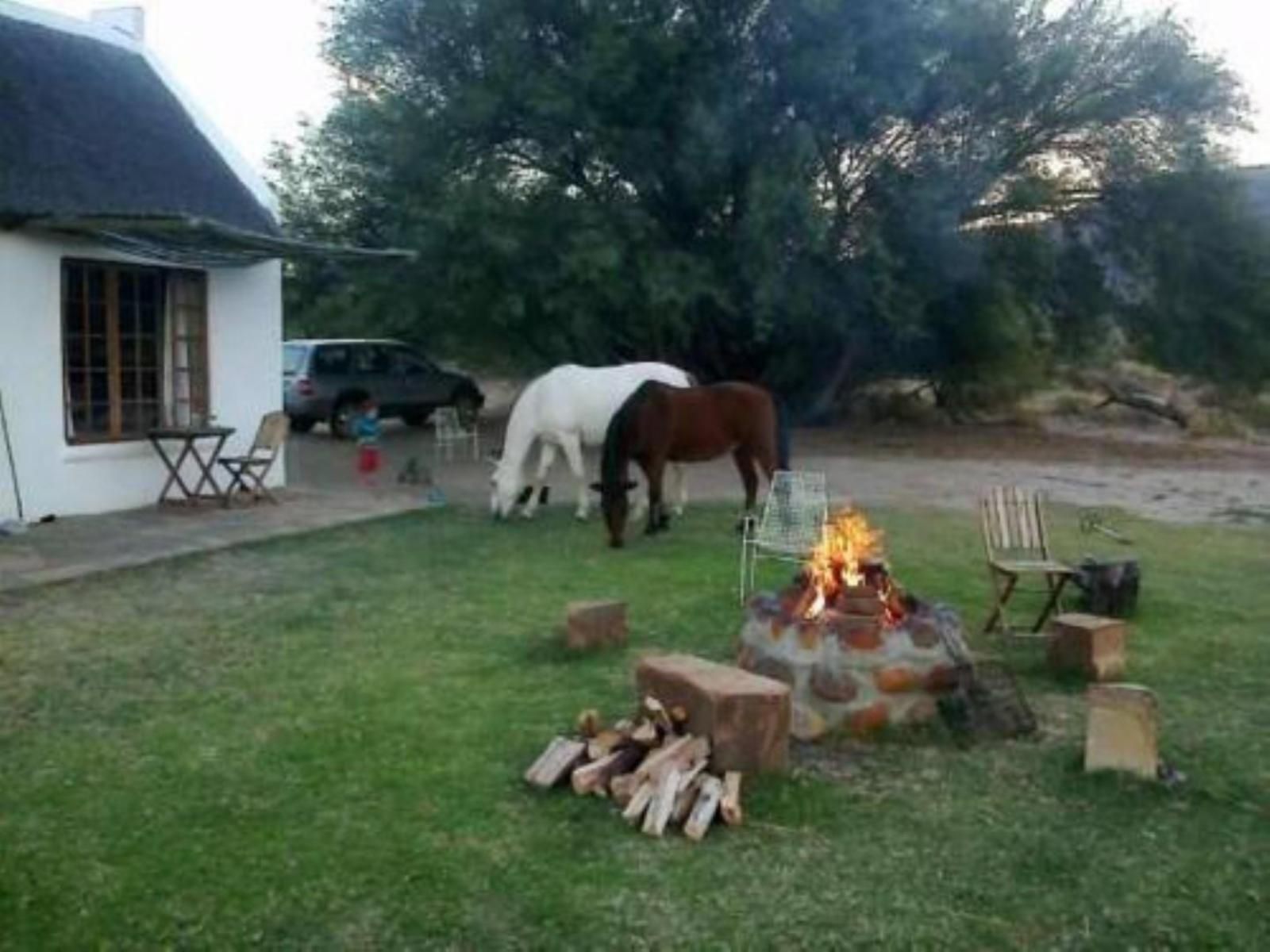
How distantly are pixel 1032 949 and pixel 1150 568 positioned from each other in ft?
22.5

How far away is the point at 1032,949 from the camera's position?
370 cm

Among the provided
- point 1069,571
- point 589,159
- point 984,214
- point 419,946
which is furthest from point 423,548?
point 984,214

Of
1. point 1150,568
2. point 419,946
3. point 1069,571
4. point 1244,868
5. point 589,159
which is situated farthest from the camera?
point 589,159

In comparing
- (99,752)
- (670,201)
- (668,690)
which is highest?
(670,201)

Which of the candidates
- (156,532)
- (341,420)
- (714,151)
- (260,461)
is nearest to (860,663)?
(156,532)

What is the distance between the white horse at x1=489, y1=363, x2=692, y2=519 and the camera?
12234 millimetres

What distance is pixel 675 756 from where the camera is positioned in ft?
15.8

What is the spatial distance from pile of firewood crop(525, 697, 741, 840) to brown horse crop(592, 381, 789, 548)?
5318 mm

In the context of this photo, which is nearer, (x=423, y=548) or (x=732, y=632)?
(x=732, y=632)

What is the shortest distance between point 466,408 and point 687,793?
20349 millimetres

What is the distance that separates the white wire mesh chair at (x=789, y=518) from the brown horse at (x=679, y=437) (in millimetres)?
1495

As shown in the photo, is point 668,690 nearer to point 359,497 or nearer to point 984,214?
point 359,497

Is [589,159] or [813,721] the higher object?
[589,159]

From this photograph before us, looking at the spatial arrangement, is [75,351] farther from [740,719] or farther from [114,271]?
[740,719]
